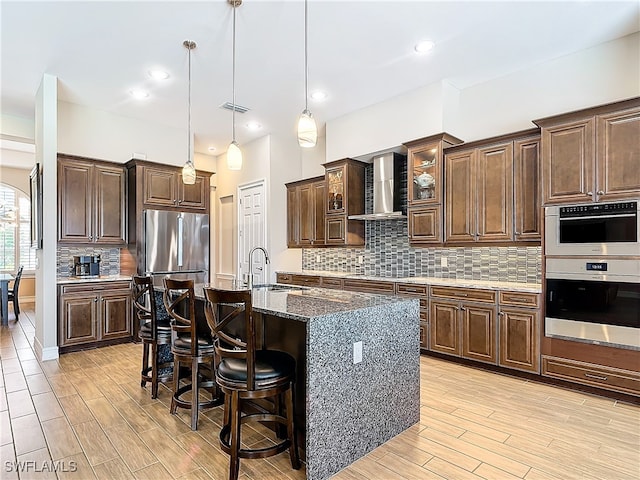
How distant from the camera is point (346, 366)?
7.15 ft

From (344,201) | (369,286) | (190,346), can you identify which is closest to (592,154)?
(369,286)

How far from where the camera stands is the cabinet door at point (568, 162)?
3.31 meters

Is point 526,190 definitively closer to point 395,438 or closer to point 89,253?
point 395,438

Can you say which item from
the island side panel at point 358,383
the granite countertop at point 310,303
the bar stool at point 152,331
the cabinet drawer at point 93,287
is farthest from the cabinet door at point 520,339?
the cabinet drawer at point 93,287

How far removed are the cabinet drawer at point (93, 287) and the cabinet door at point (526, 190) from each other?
4.93m

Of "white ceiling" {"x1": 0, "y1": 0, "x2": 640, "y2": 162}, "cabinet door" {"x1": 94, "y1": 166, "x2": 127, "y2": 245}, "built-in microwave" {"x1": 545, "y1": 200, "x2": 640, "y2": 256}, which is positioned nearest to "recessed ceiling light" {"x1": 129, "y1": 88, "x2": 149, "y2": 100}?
"white ceiling" {"x1": 0, "y1": 0, "x2": 640, "y2": 162}

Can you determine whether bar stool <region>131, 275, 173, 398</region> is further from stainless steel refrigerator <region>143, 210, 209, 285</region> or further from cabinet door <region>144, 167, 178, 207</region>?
cabinet door <region>144, 167, 178, 207</region>

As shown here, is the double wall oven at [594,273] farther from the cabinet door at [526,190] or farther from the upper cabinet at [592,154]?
the cabinet door at [526,190]

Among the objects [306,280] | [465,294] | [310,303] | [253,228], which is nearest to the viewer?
[310,303]

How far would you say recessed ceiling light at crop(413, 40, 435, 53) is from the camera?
3.70 meters

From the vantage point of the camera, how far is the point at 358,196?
18.5ft

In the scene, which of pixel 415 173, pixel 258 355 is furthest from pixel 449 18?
pixel 258 355

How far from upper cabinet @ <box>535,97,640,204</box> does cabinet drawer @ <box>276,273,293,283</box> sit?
12.7ft

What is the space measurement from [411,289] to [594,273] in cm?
183
